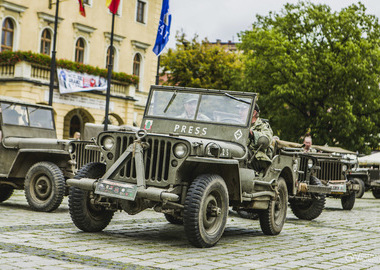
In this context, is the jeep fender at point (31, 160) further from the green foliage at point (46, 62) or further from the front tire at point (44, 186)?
the green foliage at point (46, 62)

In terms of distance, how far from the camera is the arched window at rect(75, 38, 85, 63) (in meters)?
35.4

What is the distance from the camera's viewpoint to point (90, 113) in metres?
34.1

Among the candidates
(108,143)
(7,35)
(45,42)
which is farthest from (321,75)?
(108,143)

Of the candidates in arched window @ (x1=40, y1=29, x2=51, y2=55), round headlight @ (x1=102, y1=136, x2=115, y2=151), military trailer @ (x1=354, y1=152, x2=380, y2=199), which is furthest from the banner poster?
round headlight @ (x1=102, y1=136, x2=115, y2=151)

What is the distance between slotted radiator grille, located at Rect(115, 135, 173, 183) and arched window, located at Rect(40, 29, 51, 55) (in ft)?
86.8

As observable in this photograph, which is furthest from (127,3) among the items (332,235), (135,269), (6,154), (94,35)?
(135,269)

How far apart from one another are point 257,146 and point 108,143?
238cm

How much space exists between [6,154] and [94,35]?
2492cm

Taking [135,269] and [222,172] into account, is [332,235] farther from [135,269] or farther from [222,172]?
[135,269]

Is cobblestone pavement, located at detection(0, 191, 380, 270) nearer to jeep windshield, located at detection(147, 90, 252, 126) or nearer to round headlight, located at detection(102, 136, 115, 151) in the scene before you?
round headlight, located at detection(102, 136, 115, 151)

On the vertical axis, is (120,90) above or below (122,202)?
above

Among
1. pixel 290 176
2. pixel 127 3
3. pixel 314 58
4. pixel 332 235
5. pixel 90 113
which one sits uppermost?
pixel 127 3

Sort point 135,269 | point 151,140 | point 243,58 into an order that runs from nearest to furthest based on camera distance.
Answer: point 135,269 < point 151,140 < point 243,58

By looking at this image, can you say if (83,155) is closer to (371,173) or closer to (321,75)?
(371,173)
